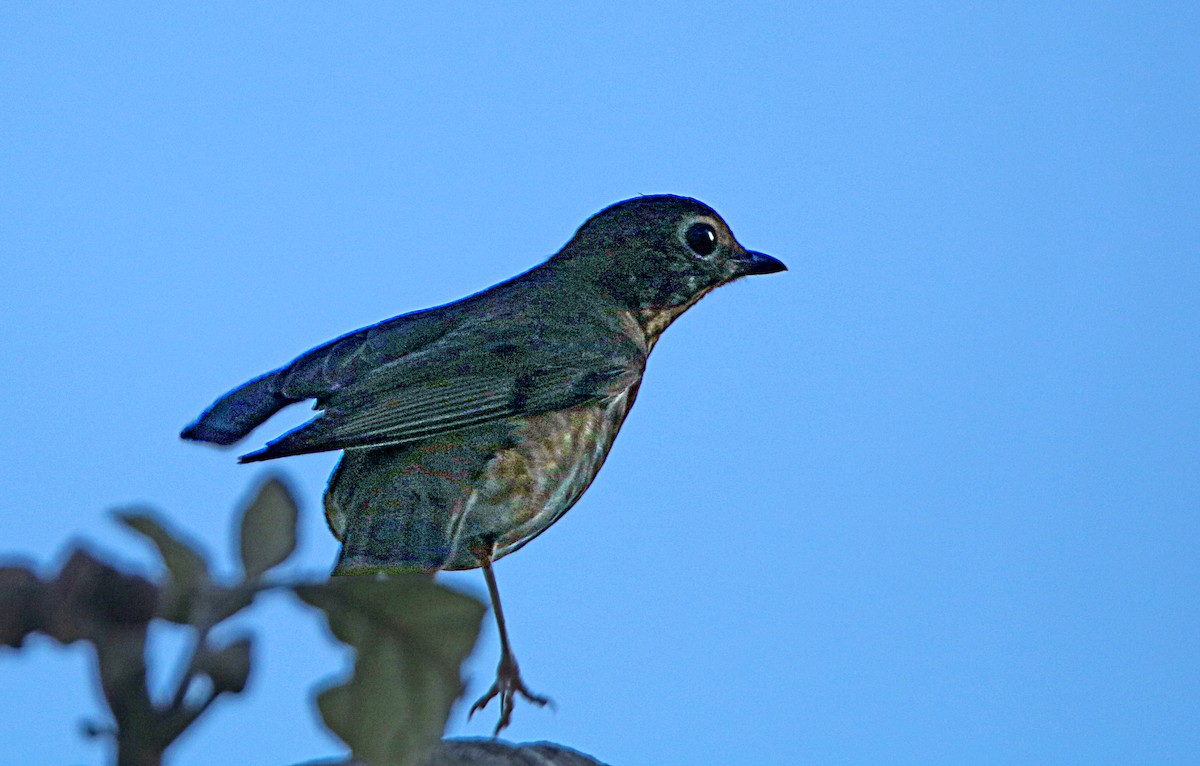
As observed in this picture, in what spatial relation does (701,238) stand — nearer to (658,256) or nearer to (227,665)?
(658,256)

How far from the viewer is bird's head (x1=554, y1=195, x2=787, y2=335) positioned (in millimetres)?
2393

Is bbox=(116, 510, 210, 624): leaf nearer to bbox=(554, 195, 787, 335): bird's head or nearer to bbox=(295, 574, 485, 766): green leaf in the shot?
bbox=(295, 574, 485, 766): green leaf

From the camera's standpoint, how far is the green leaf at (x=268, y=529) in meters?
0.51

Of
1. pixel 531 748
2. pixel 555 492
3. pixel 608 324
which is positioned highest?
pixel 608 324

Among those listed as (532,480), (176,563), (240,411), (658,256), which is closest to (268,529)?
(176,563)

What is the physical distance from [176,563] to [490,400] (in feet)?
5.15

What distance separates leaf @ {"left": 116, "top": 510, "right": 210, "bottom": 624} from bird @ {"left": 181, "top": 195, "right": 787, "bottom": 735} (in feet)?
4.00

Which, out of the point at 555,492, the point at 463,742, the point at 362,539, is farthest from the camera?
the point at 555,492

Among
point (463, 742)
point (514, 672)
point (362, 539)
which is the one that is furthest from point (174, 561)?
point (514, 672)

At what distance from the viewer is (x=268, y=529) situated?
0.52 metres

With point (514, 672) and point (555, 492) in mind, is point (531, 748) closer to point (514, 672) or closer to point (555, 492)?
point (514, 672)

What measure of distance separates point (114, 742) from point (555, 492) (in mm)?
1602

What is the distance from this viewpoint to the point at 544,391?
6.98 ft

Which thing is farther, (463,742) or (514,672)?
(514,672)
